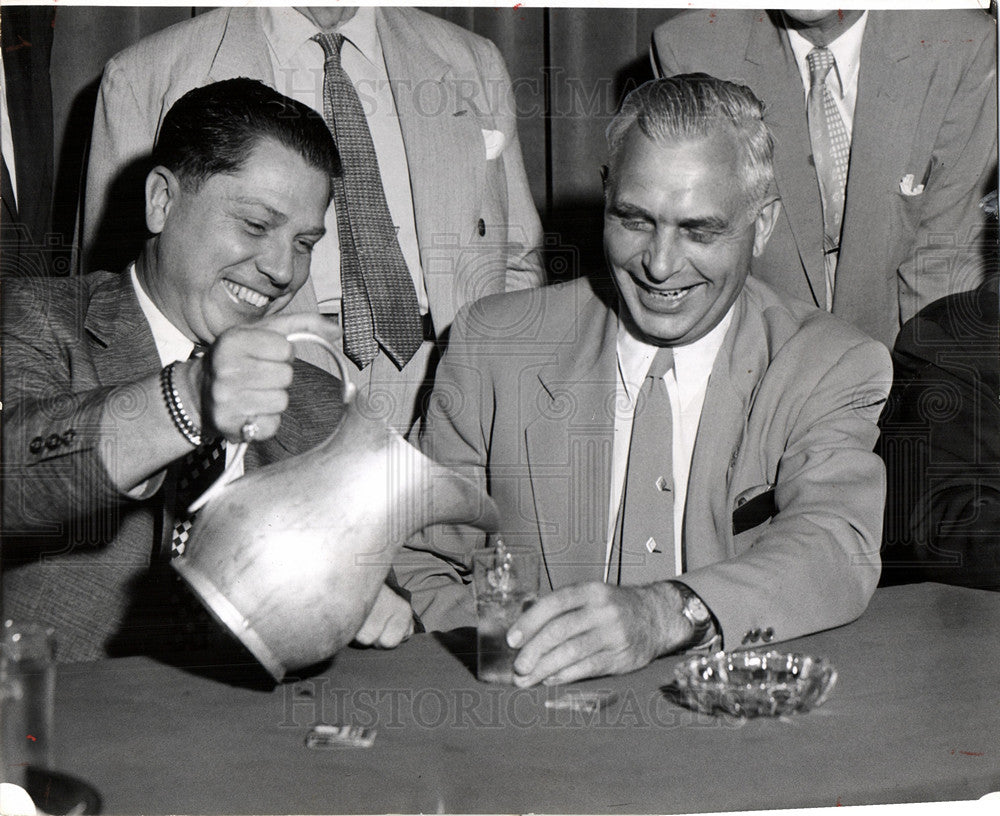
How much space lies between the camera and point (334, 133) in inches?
66.0

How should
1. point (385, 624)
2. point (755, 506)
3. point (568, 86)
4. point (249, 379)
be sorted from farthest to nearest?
point (568, 86), point (755, 506), point (385, 624), point (249, 379)

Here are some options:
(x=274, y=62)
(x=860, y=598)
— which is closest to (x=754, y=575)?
(x=860, y=598)

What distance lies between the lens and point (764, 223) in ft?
5.60

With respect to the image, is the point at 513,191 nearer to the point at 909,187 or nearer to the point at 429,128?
the point at 429,128

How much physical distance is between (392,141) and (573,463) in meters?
0.55

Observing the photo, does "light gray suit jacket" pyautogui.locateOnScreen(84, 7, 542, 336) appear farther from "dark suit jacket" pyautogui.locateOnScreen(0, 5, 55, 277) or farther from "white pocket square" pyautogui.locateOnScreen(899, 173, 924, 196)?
"white pocket square" pyautogui.locateOnScreen(899, 173, 924, 196)

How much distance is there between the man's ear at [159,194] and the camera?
1584 millimetres

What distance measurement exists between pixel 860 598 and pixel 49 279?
3.80 ft

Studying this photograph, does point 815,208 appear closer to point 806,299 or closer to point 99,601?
point 806,299

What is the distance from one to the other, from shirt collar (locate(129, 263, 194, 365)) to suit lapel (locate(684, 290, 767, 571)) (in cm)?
73

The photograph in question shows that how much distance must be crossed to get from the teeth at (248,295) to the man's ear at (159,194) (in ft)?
0.42

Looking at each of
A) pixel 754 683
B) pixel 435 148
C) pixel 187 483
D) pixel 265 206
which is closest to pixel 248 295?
pixel 265 206

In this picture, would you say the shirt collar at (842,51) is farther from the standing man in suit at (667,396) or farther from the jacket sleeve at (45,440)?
the jacket sleeve at (45,440)

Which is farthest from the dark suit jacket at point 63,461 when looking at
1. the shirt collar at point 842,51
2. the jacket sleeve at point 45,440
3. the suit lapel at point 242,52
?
the shirt collar at point 842,51
